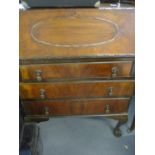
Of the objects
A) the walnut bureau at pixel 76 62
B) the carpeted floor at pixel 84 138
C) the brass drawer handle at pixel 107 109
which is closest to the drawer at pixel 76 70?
the walnut bureau at pixel 76 62

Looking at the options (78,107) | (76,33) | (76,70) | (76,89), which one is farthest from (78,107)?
(76,33)

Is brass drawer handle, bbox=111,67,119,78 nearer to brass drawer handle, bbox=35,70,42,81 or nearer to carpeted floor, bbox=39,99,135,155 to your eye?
brass drawer handle, bbox=35,70,42,81

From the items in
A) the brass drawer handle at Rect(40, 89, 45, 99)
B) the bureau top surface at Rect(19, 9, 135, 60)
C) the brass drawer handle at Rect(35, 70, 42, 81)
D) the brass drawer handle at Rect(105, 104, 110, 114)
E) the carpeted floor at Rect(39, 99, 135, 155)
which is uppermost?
the bureau top surface at Rect(19, 9, 135, 60)

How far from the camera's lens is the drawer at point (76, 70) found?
1.11m

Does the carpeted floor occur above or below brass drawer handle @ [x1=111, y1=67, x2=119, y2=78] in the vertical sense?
below

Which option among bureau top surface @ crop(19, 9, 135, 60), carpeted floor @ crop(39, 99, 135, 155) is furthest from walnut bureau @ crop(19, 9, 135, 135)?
carpeted floor @ crop(39, 99, 135, 155)

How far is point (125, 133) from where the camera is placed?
164 cm

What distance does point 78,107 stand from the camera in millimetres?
1340

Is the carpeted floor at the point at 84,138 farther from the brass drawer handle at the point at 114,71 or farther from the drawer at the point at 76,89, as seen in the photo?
the brass drawer handle at the point at 114,71

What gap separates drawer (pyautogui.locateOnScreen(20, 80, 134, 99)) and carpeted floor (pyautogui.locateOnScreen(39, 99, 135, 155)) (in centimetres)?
47

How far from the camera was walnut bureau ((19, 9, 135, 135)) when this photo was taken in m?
1.08
